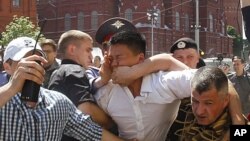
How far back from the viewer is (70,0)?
5450 cm

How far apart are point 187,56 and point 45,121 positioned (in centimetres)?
223

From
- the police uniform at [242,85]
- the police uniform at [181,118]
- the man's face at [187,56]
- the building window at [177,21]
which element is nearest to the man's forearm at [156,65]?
the police uniform at [181,118]

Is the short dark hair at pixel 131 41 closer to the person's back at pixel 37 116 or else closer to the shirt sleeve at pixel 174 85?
the shirt sleeve at pixel 174 85

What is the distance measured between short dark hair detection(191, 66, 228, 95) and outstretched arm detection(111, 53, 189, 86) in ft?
1.07

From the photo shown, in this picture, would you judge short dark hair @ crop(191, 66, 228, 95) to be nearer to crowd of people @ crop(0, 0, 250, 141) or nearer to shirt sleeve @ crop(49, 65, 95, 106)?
crowd of people @ crop(0, 0, 250, 141)

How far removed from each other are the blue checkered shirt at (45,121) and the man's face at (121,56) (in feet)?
1.15

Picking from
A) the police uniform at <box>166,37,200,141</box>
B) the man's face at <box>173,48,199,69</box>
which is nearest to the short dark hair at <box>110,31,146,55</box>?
the police uniform at <box>166,37,200,141</box>

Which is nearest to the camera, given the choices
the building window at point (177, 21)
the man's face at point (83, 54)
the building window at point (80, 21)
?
the man's face at point (83, 54)

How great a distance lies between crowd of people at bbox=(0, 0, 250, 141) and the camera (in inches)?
102

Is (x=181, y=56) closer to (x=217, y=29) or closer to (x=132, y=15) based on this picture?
(x=132, y=15)

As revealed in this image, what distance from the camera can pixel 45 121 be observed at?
8.72 ft

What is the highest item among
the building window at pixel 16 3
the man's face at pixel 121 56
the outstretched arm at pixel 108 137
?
the building window at pixel 16 3

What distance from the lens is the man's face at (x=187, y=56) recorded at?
460 cm

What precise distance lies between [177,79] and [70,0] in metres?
52.6
